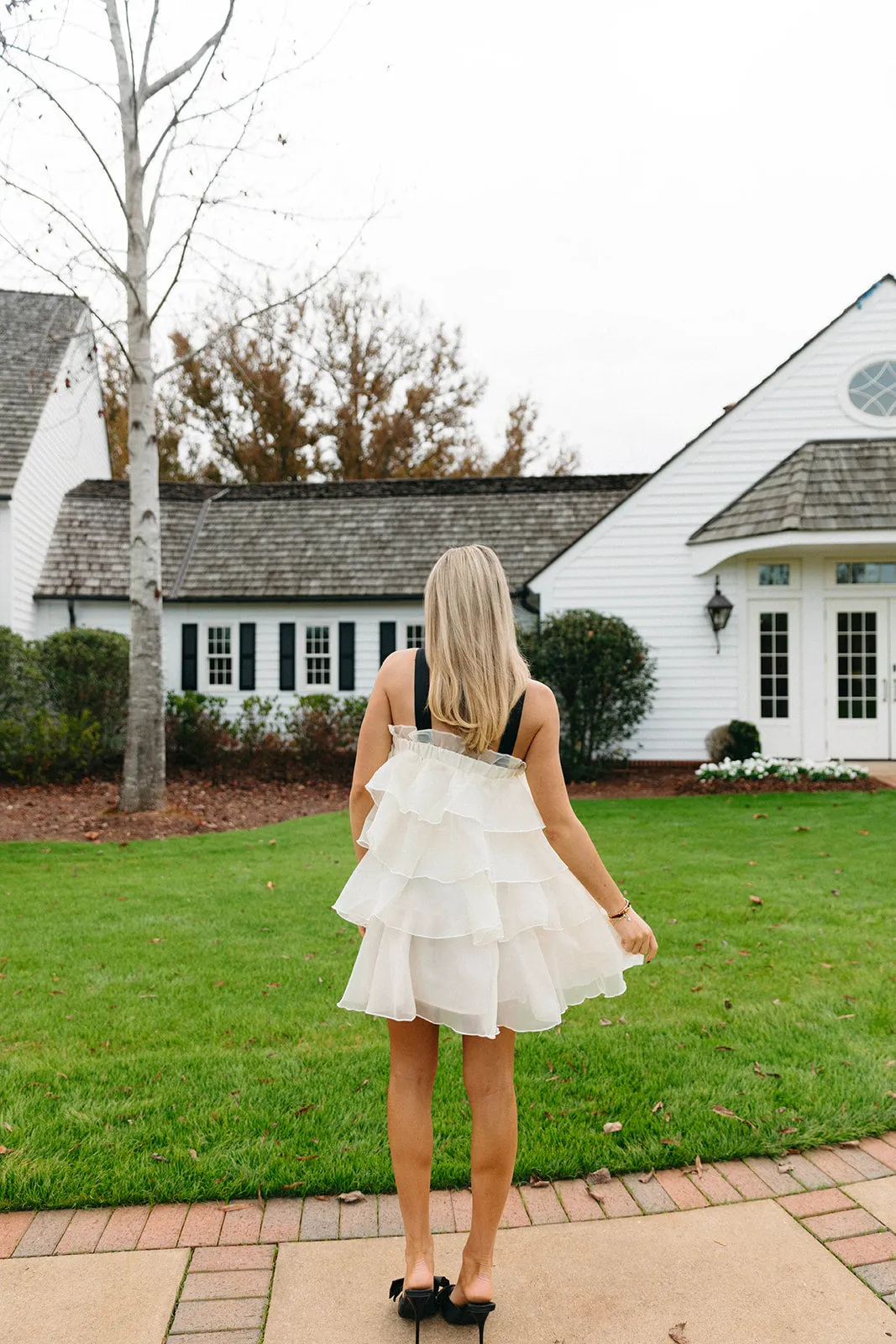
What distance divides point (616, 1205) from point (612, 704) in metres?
12.0

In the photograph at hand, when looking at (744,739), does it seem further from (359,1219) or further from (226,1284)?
(226,1284)

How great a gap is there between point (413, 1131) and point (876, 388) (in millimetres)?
15761

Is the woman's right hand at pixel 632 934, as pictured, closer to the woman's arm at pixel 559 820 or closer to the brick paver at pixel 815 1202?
the woman's arm at pixel 559 820

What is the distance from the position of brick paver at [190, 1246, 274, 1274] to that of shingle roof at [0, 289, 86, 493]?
15.6 metres

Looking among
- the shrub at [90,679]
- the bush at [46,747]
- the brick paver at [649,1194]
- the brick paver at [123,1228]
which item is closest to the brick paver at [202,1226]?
the brick paver at [123,1228]

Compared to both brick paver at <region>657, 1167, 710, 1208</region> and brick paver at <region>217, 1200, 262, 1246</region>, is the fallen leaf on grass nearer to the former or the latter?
brick paver at <region>657, 1167, 710, 1208</region>

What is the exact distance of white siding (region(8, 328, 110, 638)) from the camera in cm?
1697

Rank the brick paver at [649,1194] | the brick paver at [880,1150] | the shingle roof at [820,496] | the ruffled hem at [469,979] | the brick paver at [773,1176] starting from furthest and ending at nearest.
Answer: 1. the shingle roof at [820,496]
2. the brick paver at [880,1150]
3. the brick paver at [773,1176]
4. the brick paver at [649,1194]
5. the ruffled hem at [469,979]

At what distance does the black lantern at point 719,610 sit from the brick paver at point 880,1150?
12.2m

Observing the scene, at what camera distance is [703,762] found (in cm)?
1541

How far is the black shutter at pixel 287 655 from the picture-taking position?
1848 centimetres

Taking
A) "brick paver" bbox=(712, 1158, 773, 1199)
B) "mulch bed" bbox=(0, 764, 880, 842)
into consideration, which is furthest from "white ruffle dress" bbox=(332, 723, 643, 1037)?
"mulch bed" bbox=(0, 764, 880, 842)

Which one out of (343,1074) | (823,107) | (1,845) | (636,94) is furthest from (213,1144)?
(823,107)

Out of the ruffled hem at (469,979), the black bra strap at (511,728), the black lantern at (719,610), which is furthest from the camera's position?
the black lantern at (719,610)
